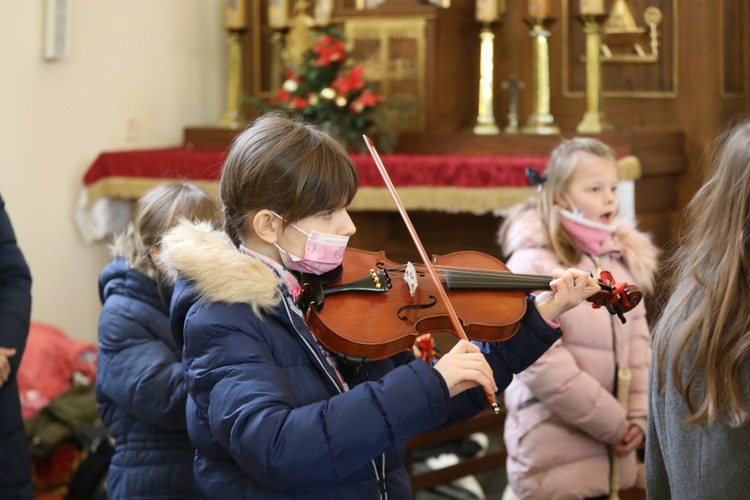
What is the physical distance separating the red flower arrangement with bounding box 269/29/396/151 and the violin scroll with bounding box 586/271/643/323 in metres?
3.28

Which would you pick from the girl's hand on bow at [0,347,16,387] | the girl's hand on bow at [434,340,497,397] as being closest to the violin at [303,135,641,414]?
the girl's hand on bow at [434,340,497,397]

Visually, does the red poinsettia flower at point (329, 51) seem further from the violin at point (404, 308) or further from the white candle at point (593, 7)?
the violin at point (404, 308)

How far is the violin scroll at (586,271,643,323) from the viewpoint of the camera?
201 cm

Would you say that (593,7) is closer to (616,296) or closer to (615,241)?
(615,241)

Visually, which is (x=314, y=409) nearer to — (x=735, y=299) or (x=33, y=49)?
(x=735, y=299)

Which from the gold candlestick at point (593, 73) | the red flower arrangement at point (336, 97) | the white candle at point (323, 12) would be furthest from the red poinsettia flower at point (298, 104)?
the gold candlestick at point (593, 73)

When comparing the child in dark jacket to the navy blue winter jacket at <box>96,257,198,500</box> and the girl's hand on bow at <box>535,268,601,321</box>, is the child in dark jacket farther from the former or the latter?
the girl's hand on bow at <box>535,268,601,321</box>

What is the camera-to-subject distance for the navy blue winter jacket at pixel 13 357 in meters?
2.82

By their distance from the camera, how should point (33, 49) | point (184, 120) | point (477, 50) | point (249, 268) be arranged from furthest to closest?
point (184, 120) → point (477, 50) → point (33, 49) → point (249, 268)

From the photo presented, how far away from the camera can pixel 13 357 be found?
9.64 ft

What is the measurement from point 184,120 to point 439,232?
1.87 metres

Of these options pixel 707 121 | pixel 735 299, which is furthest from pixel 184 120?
pixel 735 299

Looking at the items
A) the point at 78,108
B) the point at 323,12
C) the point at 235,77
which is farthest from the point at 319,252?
the point at 235,77

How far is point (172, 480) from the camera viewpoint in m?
2.58
